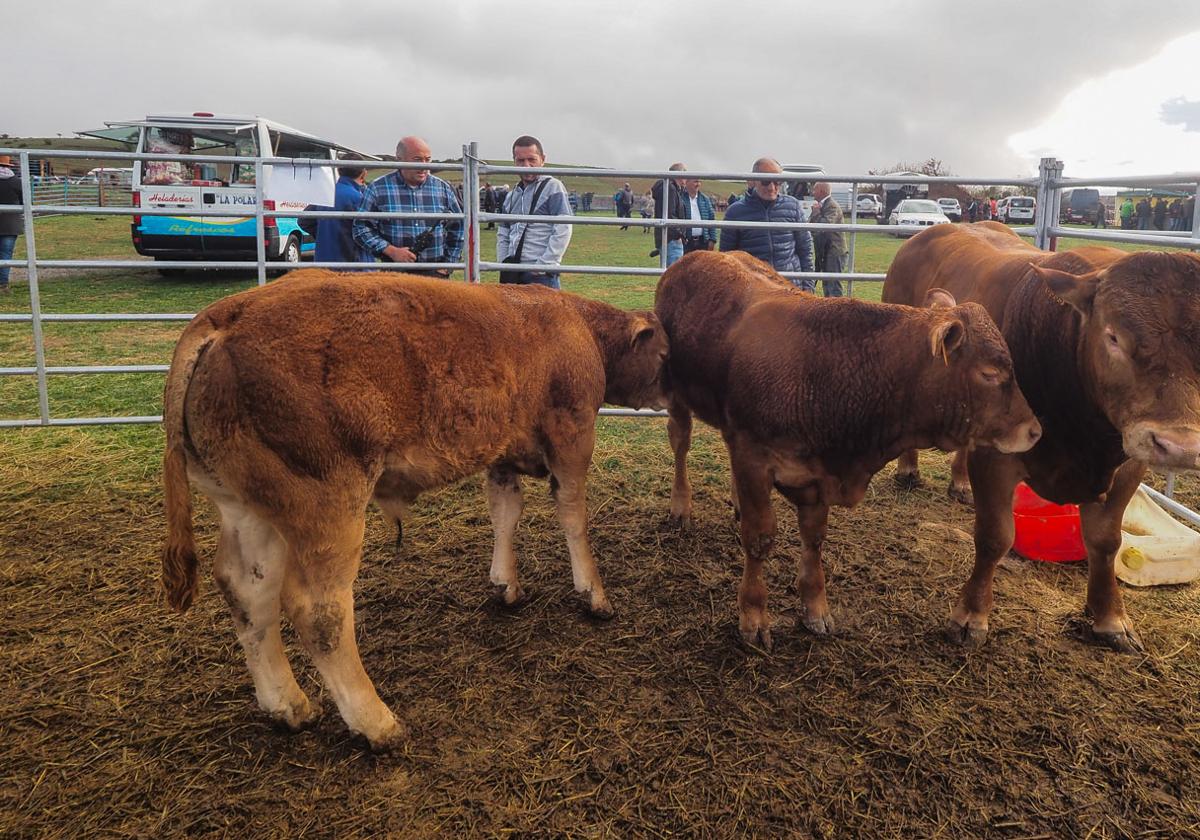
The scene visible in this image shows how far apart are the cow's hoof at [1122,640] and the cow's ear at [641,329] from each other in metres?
2.39

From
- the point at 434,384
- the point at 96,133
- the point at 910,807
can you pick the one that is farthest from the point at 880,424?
the point at 96,133

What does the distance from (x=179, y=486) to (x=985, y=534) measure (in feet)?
10.2

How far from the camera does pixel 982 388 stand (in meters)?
3.07

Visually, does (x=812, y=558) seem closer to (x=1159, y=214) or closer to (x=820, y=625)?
(x=820, y=625)

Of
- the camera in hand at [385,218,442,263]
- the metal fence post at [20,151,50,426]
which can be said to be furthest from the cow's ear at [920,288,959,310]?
the metal fence post at [20,151,50,426]

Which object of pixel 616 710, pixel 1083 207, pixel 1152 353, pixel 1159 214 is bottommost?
pixel 616 710

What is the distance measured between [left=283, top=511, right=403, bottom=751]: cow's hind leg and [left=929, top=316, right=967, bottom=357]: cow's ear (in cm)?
209

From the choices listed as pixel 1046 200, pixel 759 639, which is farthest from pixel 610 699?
pixel 1046 200

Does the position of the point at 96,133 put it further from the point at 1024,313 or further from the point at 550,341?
the point at 1024,313

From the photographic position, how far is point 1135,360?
287cm

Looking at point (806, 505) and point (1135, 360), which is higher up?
point (1135, 360)

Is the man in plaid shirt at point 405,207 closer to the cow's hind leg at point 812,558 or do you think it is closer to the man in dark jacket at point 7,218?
the cow's hind leg at point 812,558

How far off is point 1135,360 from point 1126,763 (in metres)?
1.37

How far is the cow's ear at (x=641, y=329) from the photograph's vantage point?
13.0 ft
